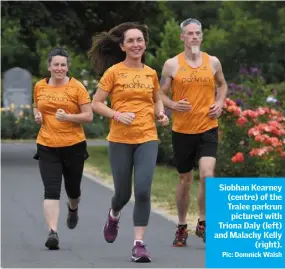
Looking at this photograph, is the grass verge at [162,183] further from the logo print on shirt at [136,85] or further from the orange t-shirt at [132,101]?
the logo print on shirt at [136,85]

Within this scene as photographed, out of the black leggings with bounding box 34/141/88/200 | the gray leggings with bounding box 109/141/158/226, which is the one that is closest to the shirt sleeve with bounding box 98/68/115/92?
the gray leggings with bounding box 109/141/158/226

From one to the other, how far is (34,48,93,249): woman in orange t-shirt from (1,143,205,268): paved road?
0.53m

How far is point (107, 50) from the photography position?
11023mm

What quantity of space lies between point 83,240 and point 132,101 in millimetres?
1965

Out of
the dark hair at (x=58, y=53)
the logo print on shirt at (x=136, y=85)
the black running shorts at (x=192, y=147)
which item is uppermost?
the dark hair at (x=58, y=53)

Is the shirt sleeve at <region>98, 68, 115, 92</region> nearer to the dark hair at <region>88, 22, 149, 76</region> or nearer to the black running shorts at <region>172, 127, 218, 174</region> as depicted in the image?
the dark hair at <region>88, 22, 149, 76</region>

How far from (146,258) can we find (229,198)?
2.39m

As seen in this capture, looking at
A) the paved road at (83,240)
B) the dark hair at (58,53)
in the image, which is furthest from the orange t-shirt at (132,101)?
the paved road at (83,240)

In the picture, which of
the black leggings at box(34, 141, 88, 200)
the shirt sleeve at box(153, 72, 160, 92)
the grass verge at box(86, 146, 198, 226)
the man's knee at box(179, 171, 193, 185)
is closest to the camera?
the shirt sleeve at box(153, 72, 160, 92)

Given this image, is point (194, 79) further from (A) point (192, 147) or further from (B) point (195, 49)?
(A) point (192, 147)

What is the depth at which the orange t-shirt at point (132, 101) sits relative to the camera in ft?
33.6

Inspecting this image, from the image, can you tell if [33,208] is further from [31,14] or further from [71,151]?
[31,14]

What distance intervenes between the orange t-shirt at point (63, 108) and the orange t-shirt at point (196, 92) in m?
0.90

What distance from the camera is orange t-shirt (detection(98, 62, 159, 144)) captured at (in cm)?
1023
